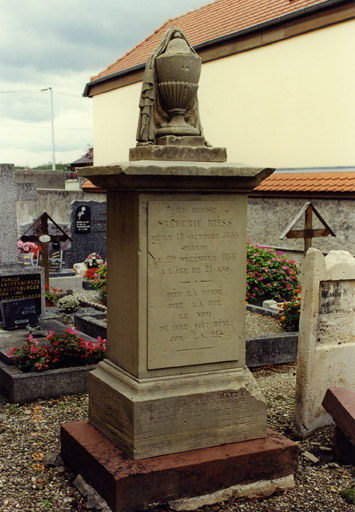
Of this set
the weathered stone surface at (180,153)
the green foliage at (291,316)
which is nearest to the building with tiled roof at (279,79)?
the green foliage at (291,316)

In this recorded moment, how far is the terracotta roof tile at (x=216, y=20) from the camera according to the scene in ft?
41.8

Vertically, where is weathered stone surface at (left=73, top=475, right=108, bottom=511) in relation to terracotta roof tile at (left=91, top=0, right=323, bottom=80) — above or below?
below

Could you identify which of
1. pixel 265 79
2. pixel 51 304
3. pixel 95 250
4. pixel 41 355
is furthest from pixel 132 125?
pixel 41 355

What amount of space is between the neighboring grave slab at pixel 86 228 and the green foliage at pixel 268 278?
7550 millimetres

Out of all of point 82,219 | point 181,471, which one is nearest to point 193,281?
point 181,471

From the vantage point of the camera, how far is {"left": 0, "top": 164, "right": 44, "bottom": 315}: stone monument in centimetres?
885

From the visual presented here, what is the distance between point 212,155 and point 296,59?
335 inches

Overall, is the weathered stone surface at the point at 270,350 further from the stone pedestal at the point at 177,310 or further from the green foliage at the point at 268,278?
the stone pedestal at the point at 177,310

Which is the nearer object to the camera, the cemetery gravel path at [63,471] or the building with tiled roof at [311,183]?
the cemetery gravel path at [63,471]

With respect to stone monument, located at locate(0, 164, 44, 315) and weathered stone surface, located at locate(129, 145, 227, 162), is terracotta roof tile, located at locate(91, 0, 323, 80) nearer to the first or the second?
stone monument, located at locate(0, 164, 44, 315)

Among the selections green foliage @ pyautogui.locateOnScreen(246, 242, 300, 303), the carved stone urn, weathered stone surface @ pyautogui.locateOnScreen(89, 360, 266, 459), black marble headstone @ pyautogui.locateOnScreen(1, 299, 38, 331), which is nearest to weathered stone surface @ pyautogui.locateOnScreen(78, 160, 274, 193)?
the carved stone urn

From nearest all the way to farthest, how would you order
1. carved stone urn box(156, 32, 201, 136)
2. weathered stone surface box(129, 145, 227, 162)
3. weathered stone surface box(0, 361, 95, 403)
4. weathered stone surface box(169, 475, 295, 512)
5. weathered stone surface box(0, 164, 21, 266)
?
weathered stone surface box(169, 475, 295, 512), weathered stone surface box(129, 145, 227, 162), carved stone urn box(156, 32, 201, 136), weathered stone surface box(0, 361, 95, 403), weathered stone surface box(0, 164, 21, 266)

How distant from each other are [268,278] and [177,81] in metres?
6.32

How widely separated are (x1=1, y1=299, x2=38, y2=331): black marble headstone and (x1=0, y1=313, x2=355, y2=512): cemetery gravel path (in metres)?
2.14
